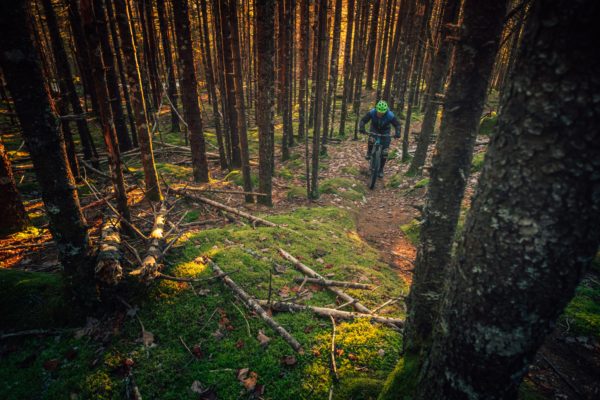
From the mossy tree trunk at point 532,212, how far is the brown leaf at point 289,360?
2.22 m

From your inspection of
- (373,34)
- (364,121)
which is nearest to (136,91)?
(364,121)

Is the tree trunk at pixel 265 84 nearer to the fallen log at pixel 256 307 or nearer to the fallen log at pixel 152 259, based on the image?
the fallen log at pixel 152 259

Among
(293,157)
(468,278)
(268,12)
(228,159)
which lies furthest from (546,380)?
(293,157)

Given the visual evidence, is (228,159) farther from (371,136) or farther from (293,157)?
(371,136)

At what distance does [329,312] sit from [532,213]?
138 inches

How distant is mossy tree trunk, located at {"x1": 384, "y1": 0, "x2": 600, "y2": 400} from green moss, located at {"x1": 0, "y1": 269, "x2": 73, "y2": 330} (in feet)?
15.6

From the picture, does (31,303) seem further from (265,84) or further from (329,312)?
(265,84)

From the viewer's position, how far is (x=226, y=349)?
3.63m

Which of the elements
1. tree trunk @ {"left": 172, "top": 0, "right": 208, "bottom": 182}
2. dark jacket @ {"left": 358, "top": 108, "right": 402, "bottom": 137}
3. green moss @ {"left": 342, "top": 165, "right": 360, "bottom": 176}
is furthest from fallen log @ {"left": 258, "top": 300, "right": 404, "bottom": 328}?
green moss @ {"left": 342, "top": 165, "right": 360, "bottom": 176}

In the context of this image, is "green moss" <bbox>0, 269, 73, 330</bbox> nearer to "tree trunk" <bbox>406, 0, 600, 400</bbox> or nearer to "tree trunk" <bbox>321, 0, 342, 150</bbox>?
"tree trunk" <bbox>406, 0, 600, 400</bbox>

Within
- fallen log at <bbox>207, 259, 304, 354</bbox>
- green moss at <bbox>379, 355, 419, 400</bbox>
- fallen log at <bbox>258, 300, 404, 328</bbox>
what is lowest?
fallen log at <bbox>258, 300, 404, 328</bbox>

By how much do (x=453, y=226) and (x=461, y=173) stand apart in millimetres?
570

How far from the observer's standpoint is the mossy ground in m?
3.11

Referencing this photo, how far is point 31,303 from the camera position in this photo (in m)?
3.83
